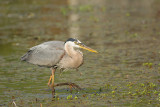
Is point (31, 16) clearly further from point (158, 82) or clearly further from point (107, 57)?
point (158, 82)

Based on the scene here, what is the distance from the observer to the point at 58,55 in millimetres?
9234

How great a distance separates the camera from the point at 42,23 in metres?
21.4

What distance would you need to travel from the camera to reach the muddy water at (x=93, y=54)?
340 inches

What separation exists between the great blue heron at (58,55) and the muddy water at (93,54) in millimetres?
632

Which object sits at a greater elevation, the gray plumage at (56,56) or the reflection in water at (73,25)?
the reflection in water at (73,25)

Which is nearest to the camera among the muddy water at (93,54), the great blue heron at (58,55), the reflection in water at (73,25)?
the muddy water at (93,54)

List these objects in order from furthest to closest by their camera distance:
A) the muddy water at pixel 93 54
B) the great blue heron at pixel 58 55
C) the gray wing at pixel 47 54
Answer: the gray wing at pixel 47 54 → the great blue heron at pixel 58 55 → the muddy water at pixel 93 54

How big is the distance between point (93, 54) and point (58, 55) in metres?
4.58

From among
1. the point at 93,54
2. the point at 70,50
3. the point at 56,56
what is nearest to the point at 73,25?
the point at 93,54

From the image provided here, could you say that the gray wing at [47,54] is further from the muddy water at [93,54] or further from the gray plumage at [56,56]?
the muddy water at [93,54]

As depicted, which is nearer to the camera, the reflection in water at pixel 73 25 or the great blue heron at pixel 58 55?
the great blue heron at pixel 58 55

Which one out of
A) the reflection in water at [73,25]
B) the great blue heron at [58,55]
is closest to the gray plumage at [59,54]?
the great blue heron at [58,55]

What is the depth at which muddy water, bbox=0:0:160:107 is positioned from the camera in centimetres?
864

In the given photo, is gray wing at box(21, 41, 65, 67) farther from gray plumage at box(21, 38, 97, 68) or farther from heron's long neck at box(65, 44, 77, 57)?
heron's long neck at box(65, 44, 77, 57)
